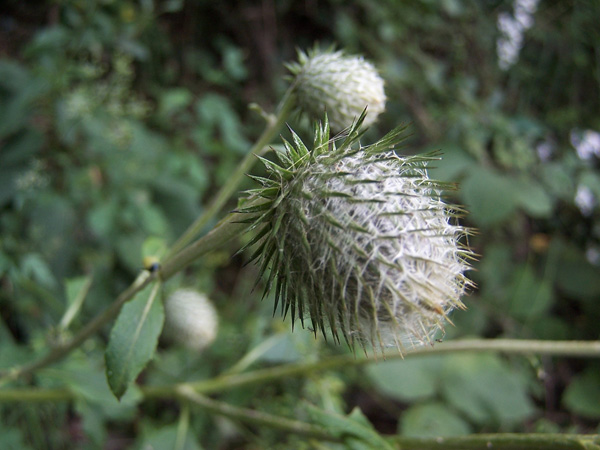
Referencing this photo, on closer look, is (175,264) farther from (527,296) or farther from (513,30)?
(513,30)

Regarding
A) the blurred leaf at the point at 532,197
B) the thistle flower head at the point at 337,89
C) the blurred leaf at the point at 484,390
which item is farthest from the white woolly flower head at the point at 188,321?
the blurred leaf at the point at 532,197

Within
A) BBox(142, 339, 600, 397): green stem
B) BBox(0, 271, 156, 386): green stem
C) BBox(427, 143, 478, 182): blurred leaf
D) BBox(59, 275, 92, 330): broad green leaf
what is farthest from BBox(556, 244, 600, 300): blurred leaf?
BBox(59, 275, 92, 330): broad green leaf

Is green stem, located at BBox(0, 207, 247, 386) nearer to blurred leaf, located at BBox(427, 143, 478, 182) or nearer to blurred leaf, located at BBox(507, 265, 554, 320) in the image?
blurred leaf, located at BBox(427, 143, 478, 182)

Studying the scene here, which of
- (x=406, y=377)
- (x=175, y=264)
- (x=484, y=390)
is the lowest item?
(x=484, y=390)

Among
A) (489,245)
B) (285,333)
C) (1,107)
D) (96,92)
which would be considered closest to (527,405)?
(489,245)

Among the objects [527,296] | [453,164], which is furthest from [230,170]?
[527,296]

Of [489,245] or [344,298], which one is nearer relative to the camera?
[344,298]

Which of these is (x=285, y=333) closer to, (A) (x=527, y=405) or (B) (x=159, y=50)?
(A) (x=527, y=405)
